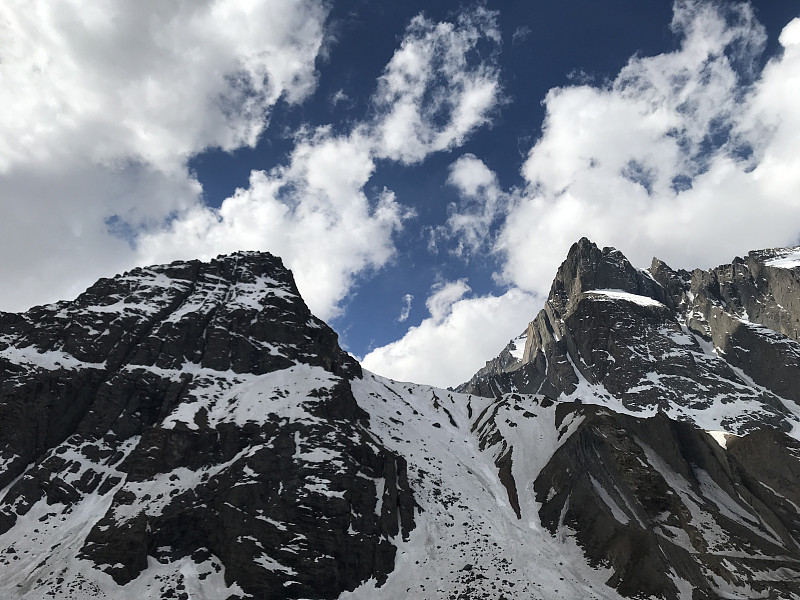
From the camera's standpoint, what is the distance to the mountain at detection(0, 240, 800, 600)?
73938 millimetres

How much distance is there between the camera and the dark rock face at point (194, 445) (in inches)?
2972

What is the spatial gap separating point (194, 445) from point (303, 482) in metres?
20.7

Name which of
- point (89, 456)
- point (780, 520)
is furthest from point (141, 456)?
point (780, 520)

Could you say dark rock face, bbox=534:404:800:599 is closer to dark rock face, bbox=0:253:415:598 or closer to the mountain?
the mountain

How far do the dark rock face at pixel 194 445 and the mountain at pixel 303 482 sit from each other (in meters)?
0.31

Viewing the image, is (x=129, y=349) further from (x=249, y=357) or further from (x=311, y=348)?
(x=311, y=348)

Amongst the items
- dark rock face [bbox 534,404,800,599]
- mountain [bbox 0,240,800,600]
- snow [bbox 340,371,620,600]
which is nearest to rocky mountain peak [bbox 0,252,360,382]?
mountain [bbox 0,240,800,600]

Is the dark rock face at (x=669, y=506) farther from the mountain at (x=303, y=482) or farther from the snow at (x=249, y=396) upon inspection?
the snow at (x=249, y=396)

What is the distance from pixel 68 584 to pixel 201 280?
3560 inches

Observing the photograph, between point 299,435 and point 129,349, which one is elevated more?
point 129,349

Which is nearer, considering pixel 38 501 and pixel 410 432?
pixel 38 501

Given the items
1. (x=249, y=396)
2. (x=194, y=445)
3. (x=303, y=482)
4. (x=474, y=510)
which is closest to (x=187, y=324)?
(x=249, y=396)

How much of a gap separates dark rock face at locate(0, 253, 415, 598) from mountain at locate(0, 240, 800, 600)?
0.31 meters

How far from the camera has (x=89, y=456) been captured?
93.4 meters
